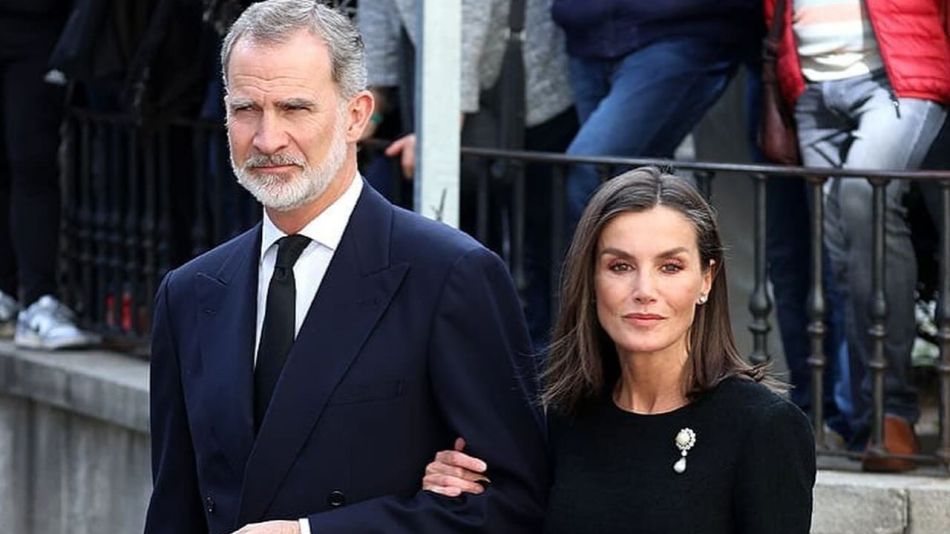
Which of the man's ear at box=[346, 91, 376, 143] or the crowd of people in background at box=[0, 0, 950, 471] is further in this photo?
the crowd of people in background at box=[0, 0, 950, 471]

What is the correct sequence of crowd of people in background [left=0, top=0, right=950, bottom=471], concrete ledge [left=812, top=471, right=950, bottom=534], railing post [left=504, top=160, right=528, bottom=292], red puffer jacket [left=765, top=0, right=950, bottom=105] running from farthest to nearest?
railing post [left=504, top=160, right=528, bottom=292] → crowd of people in background [left=0, top=0, right=950, bottom=471] → red puffer jacket [left=765, top=0, right=950, bottom=105] → concrete ledge [left=812, top=471, right=950, bottom=534]

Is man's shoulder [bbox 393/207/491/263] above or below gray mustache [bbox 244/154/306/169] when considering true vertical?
below

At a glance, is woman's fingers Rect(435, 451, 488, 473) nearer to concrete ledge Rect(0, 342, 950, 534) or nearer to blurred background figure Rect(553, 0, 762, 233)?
blurred background figure Rect(553, 0, 762, 233)

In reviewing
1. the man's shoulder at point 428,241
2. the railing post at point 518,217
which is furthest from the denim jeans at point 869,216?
the man's shoulder at point 428,241

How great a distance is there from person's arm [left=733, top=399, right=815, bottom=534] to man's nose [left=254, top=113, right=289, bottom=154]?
0.87m

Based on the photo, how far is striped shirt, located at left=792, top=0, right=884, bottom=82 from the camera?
21.2ft

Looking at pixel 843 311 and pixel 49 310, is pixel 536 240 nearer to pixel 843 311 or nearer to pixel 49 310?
pixel 843 311

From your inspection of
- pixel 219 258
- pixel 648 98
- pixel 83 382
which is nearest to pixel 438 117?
pixel 648 98

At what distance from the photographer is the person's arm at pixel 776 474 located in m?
3.77

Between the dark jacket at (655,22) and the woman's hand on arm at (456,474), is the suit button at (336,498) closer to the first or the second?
the woman's hand on arm at (456,474)

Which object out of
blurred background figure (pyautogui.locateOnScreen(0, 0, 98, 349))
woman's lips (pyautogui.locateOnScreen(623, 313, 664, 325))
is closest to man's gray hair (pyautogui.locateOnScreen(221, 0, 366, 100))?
woman's lips (pyautogui.locateOnScreen(623, 313, 664, 325))

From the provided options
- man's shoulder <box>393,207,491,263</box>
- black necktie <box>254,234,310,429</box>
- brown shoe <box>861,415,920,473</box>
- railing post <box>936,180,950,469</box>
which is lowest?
brown shoe <box>861,415,920,473</box>

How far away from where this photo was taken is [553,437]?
4070 millimetres

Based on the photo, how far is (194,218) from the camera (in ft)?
28.9
